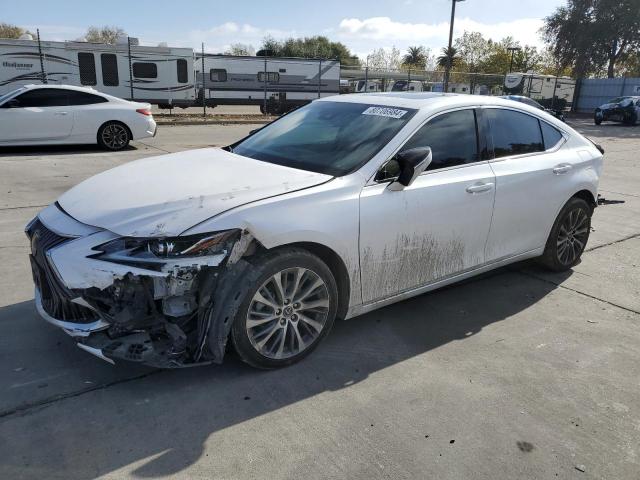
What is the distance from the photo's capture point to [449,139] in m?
3.97

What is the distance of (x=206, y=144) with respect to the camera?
14562mm

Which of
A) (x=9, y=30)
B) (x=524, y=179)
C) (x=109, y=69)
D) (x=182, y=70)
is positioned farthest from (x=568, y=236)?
(x=9, y=30)

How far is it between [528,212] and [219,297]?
282cm

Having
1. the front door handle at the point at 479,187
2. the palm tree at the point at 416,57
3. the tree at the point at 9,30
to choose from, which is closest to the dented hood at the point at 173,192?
the front door handle at the point at 479,187

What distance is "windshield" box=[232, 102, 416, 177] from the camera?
3627 millimetres

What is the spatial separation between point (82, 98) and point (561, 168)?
35.1 feet

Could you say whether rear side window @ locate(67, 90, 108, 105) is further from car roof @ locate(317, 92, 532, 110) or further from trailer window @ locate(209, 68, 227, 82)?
trailer window @ locate(209, 68, 227, 82)

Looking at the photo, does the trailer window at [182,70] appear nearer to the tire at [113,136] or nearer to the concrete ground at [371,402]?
the tire at [113,136]

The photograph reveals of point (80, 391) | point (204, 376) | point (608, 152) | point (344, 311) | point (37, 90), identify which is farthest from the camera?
point (608, 152)

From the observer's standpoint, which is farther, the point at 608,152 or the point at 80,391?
the point at 608,152

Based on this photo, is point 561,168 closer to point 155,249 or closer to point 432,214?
point 432,214

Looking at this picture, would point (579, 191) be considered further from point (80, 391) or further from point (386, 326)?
point (80, 391)

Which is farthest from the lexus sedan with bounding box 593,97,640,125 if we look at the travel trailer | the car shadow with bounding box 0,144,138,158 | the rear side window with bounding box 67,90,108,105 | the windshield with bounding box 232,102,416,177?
the windshield with bounding box 232,102,416,177

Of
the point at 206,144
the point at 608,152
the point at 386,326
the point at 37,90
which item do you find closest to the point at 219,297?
the point at 386,326
